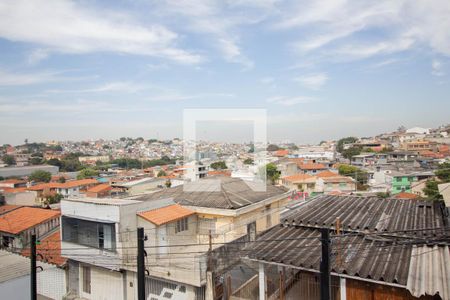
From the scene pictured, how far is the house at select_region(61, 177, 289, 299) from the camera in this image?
31.1 ft

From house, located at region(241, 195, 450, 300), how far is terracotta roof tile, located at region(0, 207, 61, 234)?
11.0m

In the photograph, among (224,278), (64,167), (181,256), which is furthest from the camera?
(64,167)

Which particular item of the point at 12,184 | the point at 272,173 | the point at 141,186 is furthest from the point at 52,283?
the point at 12,184

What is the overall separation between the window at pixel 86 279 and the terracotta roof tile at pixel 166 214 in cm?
308

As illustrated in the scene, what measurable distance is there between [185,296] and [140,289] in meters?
4.42

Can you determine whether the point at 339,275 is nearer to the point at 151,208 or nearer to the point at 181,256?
the point at 181,256

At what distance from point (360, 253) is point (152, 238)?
740cm

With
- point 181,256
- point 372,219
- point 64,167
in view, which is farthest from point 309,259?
point 64,167

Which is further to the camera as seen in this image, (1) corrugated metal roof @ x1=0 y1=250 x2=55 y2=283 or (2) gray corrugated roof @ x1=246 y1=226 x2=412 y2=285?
(1) corrugated metal roof @ x1=0 y1=250 x2=55 y2=283

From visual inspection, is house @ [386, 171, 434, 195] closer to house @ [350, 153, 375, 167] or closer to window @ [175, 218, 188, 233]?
house @ [350, 153, 375, 167]

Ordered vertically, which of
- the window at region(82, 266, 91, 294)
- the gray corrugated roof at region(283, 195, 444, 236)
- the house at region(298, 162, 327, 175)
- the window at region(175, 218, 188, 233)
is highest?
the gray corrugated roof at region(283, 195, 444, 236)

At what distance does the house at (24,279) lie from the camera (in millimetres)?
9720

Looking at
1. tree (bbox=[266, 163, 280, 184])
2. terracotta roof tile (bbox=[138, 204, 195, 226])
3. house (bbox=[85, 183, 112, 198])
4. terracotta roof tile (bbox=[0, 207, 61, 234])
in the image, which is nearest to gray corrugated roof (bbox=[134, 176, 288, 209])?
terracotta roof tile (bbox=[138, 204, 195, 226])

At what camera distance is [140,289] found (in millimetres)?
5199
